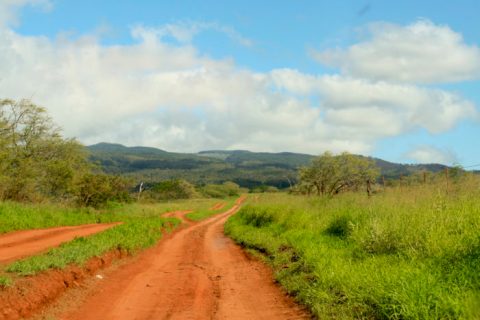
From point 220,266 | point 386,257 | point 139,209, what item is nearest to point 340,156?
point 139,209

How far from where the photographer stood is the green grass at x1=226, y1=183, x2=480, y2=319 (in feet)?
20.5

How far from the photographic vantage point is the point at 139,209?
40188mm

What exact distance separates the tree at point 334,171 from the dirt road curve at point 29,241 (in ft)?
104

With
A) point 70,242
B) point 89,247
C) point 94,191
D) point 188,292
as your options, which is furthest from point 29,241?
point 94,191

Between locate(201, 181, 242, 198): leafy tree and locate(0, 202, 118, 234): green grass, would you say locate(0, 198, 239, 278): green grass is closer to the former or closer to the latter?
locate(0, 202, 118, 234): green grass

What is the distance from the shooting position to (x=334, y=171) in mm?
50531

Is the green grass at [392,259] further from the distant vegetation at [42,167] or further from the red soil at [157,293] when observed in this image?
the distant vegetation at [42,167]

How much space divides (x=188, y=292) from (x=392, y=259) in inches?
166

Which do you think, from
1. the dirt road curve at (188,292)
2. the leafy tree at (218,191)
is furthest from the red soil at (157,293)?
the leafy tree at (218,191)

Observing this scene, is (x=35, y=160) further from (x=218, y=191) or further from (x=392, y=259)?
(x=218, y=191)

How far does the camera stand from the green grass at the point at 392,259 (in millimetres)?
6234

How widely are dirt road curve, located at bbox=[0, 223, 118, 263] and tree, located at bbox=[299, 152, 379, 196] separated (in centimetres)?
3178

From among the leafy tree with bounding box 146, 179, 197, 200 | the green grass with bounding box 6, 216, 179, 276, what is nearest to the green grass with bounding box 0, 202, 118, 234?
the green grass with bounding box 6, 216, 179, 276

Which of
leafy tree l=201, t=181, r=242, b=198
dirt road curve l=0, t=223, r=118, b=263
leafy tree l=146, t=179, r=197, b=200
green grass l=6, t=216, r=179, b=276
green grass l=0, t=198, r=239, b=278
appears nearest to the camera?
green grass l=6, t=216, r=179, b=276
